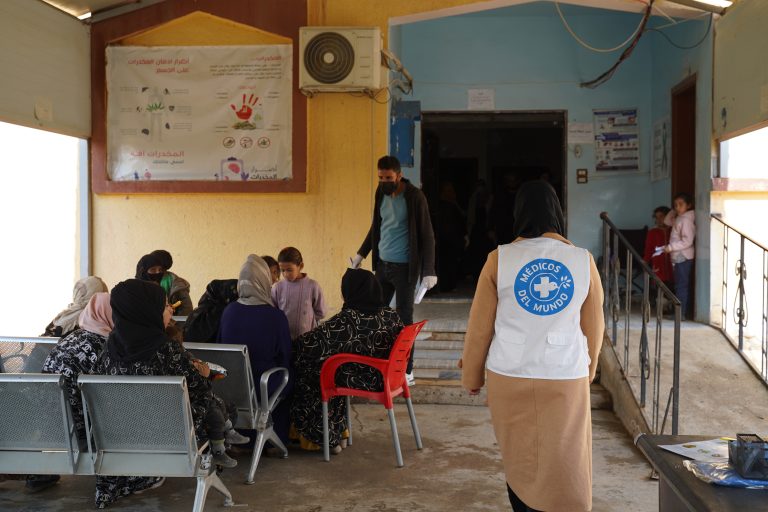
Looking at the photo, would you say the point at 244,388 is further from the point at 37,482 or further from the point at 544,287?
the point at 544,287

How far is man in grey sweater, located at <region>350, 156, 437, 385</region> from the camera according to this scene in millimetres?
5273

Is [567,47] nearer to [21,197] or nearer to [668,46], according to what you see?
[668,46]

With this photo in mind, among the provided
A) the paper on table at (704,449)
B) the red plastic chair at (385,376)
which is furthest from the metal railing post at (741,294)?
the paper on table at (704,449)

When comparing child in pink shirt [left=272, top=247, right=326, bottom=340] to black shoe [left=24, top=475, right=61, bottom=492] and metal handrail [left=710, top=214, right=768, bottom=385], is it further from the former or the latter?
metal handrail [left=710, top=214, right=768, bottom=385]

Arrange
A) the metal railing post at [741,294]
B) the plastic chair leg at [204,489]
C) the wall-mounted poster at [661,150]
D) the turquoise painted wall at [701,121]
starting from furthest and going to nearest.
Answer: the wall-mounted poster at [661,150]
the turquoise painted wall at [701,121]
the metal railing post at [741,294]
the plastic chair leg at [204,489]

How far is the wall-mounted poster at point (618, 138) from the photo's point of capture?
831 cm

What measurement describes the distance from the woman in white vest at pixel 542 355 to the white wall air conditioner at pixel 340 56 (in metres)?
3.72

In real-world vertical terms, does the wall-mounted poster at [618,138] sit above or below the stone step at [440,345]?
above

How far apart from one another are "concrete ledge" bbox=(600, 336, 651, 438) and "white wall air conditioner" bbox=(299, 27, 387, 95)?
8.78 feet

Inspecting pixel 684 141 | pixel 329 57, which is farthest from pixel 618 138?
pixel 329 57

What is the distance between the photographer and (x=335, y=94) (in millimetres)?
6426

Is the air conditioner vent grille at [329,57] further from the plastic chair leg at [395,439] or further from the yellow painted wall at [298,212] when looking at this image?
the plastic chair leg at [395,439]

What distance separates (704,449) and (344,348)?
95.4 inches

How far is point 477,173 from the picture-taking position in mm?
11984
